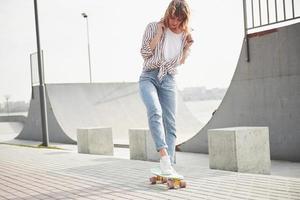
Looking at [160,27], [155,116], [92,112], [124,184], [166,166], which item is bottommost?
[124,184]

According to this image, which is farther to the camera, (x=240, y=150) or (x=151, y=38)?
(x=240, y=150)

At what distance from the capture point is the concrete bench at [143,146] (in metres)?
8.91

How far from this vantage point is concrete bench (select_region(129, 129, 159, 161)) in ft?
29.2

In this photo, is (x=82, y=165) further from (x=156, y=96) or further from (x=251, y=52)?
(x=251, y=52)

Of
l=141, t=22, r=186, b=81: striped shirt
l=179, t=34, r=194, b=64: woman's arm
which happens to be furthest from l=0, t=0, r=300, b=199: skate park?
l=179, t=34, r=194, b=64: woman's arm

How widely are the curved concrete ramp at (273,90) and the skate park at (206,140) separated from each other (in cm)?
2

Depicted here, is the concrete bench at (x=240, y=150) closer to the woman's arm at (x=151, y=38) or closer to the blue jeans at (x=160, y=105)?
the blue jeans at (x=160, y=105)

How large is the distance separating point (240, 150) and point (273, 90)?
8.85 ft

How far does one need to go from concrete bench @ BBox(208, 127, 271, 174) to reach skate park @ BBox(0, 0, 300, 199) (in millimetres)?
487

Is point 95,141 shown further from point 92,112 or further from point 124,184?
point 92,112

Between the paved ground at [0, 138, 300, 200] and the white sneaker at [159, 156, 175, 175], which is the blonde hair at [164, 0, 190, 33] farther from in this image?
the paved ground at [0, 138, 300, 200]

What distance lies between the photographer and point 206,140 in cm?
1068

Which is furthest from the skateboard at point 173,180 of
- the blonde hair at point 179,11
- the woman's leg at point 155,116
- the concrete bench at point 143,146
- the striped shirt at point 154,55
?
the concrete bench at point 143,146

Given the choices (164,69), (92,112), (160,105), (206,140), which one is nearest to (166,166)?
(160,105)
